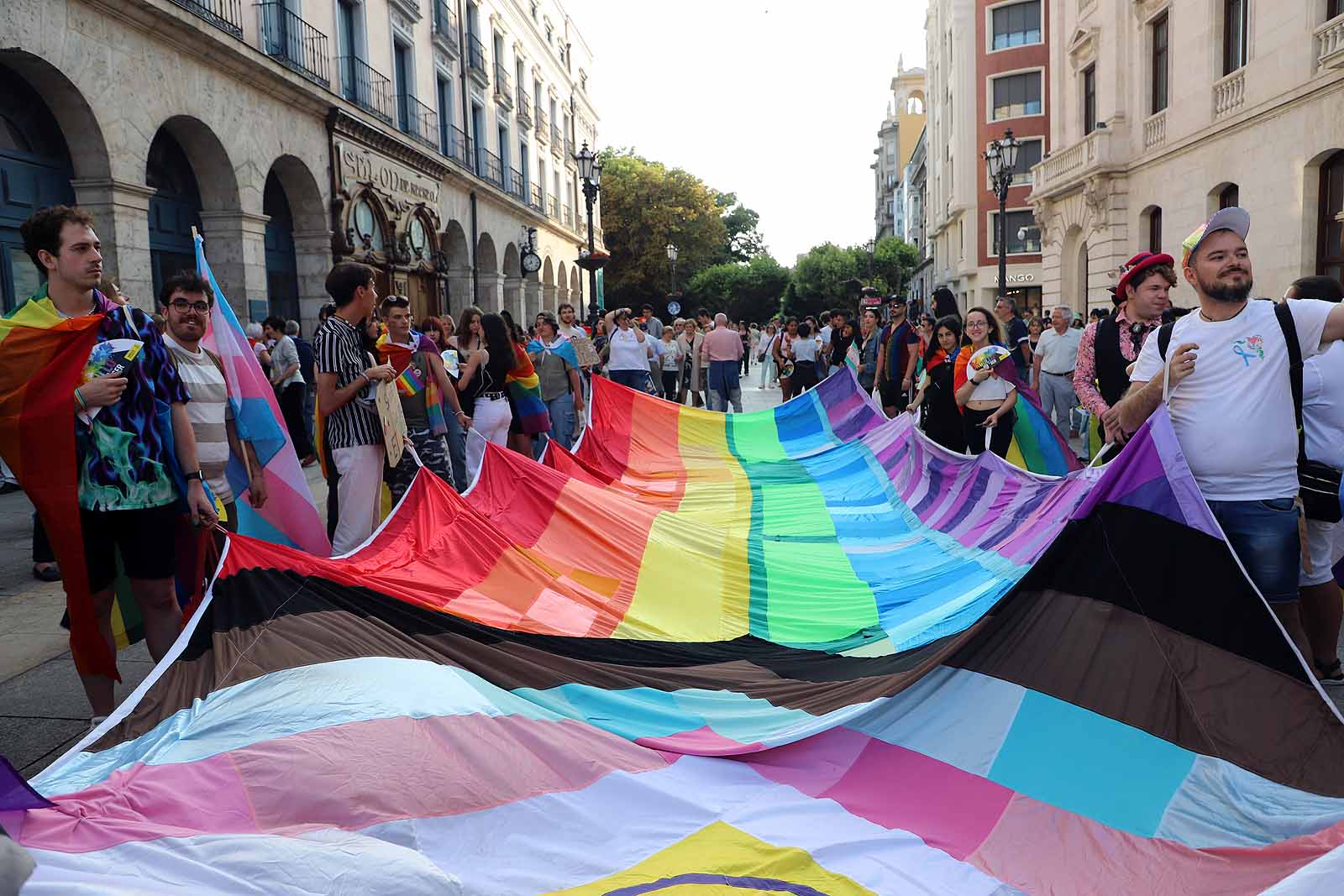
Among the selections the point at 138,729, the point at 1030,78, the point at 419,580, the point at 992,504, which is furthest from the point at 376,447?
the point at 1030,78

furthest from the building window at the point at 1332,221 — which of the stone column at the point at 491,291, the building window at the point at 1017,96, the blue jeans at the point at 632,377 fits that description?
the building window at the point at 1017,96

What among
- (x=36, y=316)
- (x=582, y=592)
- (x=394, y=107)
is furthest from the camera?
(x=394, y=107)

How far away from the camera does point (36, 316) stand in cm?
376

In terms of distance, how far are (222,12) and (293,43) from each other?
105 inches

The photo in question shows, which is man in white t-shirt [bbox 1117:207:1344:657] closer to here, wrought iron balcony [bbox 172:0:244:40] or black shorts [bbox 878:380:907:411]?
black shorts [bbox 878:380:907:411]

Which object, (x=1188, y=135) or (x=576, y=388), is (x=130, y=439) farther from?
(x=1188, y=135)

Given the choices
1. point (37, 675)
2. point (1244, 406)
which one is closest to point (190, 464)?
point (37, 675)

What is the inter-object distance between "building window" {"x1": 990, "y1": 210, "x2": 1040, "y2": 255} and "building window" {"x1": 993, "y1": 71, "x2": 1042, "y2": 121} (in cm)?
419

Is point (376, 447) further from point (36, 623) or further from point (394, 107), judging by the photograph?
point (394, 107)

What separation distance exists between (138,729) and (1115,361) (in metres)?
4.97

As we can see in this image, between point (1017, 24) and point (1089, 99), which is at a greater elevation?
point (1017, 24)

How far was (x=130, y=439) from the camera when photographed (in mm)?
3900

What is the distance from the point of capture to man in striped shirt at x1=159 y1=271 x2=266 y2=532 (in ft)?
14.8

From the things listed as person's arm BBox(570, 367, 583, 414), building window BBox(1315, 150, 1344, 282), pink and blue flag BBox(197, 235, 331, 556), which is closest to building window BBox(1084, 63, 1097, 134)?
building window BBox(1315, 150, 1344, 282)
